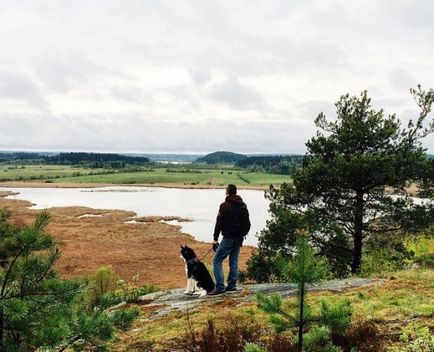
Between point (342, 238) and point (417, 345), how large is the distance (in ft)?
40.6

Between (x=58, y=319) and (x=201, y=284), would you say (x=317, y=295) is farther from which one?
(x=58, y=319)

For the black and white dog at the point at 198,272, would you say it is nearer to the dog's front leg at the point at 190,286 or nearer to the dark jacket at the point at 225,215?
the dog's front leg at the point at 190,286

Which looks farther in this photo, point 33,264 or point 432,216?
point 432,216

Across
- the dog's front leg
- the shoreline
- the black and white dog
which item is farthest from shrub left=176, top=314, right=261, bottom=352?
the shoreline

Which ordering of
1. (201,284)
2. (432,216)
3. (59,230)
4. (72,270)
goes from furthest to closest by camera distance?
(59,230)
(72,270)
(432,216)
(201,284)

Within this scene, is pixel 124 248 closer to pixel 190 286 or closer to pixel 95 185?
pixel 190 286

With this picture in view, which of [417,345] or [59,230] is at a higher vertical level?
[417,345]

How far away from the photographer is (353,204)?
16344 millimetres

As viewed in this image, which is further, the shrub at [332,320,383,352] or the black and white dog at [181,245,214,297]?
the black and white dog at [181,245,214,297]

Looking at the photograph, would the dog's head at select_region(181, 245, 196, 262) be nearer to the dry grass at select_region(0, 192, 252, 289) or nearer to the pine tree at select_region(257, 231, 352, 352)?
A: the pine tree at select_region(257, 231, 352, 352)

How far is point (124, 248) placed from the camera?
4175 cm

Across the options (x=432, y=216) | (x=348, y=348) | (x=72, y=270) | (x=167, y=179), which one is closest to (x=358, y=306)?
(x=348, y=348)

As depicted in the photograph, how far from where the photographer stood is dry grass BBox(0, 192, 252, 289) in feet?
108

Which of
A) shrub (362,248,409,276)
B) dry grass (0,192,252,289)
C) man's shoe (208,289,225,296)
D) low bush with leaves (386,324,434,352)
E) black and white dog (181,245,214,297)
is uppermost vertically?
low bush with leaves (386,324,434,352)
